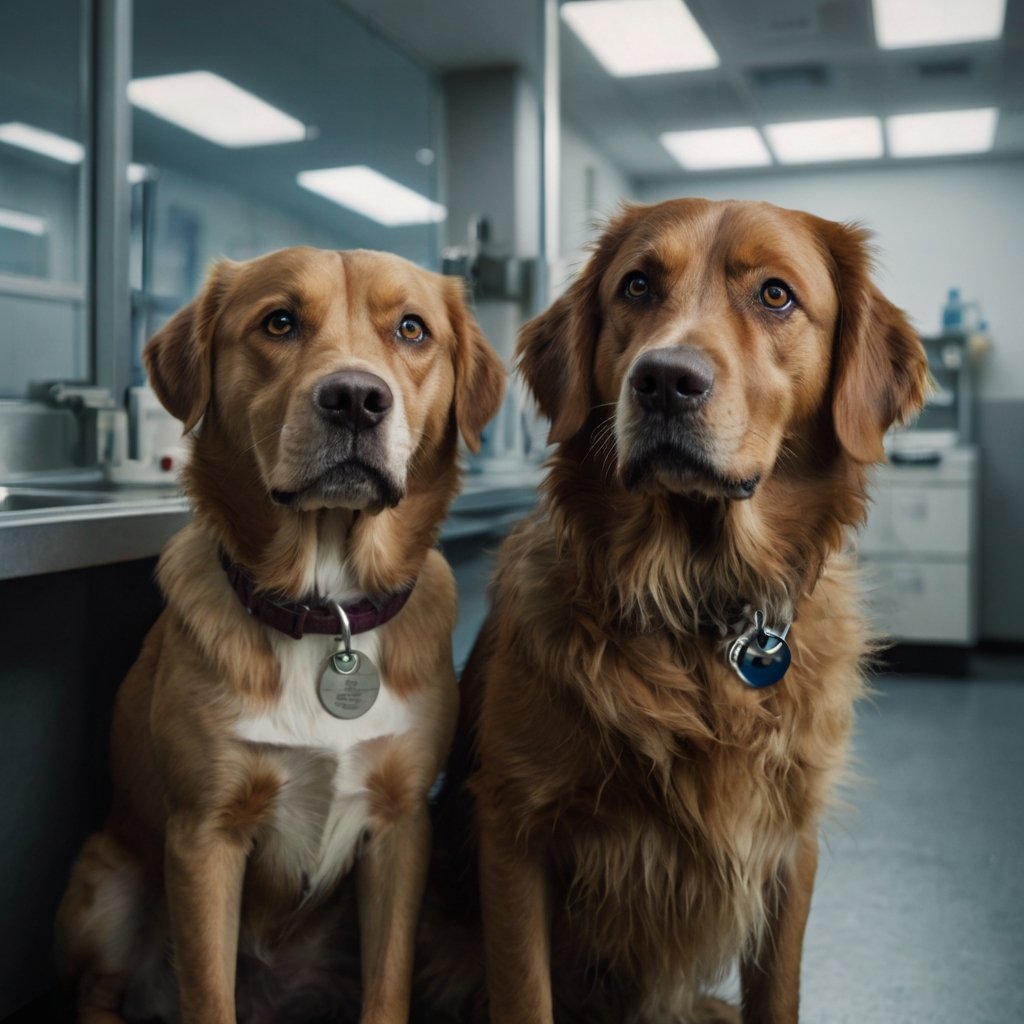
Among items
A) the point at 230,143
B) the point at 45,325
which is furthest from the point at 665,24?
the point at 45,325

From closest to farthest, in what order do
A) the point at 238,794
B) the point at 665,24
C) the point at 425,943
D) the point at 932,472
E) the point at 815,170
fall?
the point at 238,794 < the point at 425,943 < the point at 665,24 < the point at 932,472 < the point at 815,170

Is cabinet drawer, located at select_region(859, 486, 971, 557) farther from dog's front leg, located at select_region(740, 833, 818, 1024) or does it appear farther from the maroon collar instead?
the maroon collar

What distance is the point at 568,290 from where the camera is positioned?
140cm

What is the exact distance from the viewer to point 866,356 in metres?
1.29

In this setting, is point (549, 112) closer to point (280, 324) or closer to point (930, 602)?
point (930, 602)

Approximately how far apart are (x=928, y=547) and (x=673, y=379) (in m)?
4.39

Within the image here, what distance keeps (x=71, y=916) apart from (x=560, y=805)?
0.68 metres

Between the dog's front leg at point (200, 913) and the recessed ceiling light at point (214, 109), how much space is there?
2.85 metres

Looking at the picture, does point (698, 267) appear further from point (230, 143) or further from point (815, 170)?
point (815, 170)

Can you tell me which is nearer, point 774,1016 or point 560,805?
point 560,805

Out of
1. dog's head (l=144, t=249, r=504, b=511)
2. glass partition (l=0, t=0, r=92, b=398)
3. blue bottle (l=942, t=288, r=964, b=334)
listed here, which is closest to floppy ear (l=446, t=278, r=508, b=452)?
dog's head (l=144, t=249, r=504, b=511)

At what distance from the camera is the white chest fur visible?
1248 millimetres

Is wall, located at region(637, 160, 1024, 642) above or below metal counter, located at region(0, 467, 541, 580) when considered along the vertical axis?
above

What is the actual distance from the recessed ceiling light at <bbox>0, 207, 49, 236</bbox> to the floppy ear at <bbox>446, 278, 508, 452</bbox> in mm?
1539
